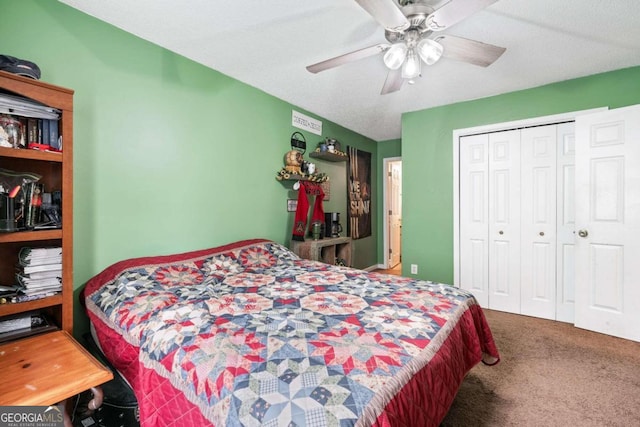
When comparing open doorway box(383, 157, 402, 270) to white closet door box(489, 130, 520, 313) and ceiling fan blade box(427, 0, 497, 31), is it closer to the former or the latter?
white closet door box(489, 130, 520, 313)

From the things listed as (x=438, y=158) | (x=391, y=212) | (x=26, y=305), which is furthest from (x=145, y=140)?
(x=391, y=212)

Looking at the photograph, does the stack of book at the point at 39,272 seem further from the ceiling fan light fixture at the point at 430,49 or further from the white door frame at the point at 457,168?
the white door frame at the point at 457,168

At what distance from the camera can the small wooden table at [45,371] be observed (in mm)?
940

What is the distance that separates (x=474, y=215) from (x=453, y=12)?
8.62 feet

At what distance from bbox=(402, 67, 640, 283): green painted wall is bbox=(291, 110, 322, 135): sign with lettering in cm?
120

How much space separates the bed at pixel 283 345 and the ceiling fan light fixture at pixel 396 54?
55.8 inches

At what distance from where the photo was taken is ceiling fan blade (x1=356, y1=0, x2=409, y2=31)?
4.11 ft

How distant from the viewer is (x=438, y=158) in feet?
11.7

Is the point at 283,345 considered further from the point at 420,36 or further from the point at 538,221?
the point at 538,221

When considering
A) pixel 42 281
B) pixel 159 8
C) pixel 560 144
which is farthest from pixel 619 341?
pixel 159 8

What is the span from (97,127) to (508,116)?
3.94m

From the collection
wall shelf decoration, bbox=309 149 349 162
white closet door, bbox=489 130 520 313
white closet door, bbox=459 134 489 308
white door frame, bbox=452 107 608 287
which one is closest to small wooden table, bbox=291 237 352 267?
wall shelf decoration, bbox=309 149 349 162

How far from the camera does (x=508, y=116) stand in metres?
3.13

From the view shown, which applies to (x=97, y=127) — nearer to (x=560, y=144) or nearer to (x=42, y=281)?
(x=42, y=281)
